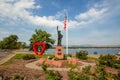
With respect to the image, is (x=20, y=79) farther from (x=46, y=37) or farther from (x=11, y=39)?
(x=11, y=39)

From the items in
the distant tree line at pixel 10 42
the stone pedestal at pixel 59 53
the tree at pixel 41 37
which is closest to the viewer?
the stone pedestal at pixel 59 53

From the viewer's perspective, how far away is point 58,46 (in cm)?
2298

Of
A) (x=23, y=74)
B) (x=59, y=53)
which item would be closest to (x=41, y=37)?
(x=59, y=53)

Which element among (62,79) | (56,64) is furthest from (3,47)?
(62,79)

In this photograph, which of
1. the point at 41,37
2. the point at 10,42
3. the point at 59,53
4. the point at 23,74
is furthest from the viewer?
the point at 10,42

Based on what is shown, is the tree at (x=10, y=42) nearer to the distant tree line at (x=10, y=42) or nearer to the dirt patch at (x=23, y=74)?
the distant tree line at (x=10, y=42)

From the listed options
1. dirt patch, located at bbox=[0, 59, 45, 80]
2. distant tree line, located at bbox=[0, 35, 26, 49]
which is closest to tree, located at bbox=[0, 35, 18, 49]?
distant tree line, located at bbox=[0, 35, 26, 49]

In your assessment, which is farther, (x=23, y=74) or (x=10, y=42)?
(x=10, y=42)

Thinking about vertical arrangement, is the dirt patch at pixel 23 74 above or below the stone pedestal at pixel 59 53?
below

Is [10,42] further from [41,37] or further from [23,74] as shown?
[23,74]

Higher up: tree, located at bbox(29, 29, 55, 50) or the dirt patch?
tree, located at bbox(29, 29, 55, 50)

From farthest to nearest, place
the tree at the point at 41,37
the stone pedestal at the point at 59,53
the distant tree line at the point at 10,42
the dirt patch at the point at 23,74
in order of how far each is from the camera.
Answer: the distant tree line at the point at 10,42, the tree at the point at 41,37, the stone pedestal at the point at 59,53, the dirt patch at the point at 23,74

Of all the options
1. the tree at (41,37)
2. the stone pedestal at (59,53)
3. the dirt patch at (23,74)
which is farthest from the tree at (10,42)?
the dirt patch at (23,74)

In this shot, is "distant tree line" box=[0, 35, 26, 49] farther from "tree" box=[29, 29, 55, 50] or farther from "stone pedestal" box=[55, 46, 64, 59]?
"stone pedestal" box=[55, 46, 64, 59]
